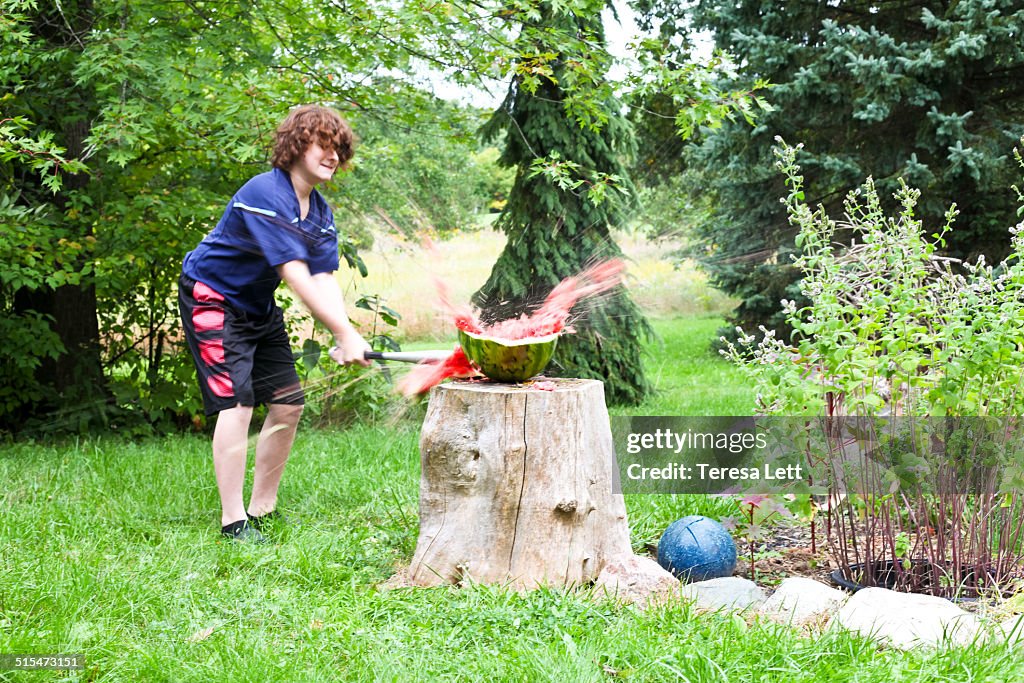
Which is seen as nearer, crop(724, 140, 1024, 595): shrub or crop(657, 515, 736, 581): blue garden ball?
crop(724, 140, 1024, 595): shrub

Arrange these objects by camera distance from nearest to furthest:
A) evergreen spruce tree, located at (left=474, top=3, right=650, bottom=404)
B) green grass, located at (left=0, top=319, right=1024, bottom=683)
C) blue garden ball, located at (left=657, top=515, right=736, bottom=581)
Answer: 1. green grass, located at (left=0, top=319, right=1024, bottom=683)
2. blue garden ball, located at (left=657, top=515, right=736, bottom=581)
3. evergreen spruce tree, located at (left=474, top=3, right=650, bottom=404)

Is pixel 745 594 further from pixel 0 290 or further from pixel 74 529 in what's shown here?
pixel 0 290

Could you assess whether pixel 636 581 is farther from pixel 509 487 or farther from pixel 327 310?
pixel 327 310

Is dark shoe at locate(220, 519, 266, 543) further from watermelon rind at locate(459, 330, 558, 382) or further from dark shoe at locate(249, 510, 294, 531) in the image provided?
watermelon rind at locate(459, 330, 558, 382)

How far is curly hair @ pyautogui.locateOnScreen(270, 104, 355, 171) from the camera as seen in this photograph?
3441mm

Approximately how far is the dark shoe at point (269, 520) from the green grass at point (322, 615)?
0.11m

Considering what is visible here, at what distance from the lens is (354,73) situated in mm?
5898

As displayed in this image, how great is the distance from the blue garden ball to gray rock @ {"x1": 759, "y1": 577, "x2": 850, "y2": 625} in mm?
302

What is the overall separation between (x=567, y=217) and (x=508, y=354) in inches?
167

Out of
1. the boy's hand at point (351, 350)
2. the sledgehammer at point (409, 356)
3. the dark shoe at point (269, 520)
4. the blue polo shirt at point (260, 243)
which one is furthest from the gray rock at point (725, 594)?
the blue polo shirt at point (260, 243)

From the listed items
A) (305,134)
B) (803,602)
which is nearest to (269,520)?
(305,134)

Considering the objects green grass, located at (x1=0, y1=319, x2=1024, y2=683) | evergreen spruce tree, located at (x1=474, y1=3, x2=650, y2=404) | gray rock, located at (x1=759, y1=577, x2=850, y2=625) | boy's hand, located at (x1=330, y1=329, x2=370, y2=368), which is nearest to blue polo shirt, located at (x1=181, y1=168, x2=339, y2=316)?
boy's hand, located at (x1=330, y1=329, x2=370, y2=368)

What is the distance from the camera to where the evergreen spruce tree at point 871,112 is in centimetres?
799

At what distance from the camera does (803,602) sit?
274 centimetres
